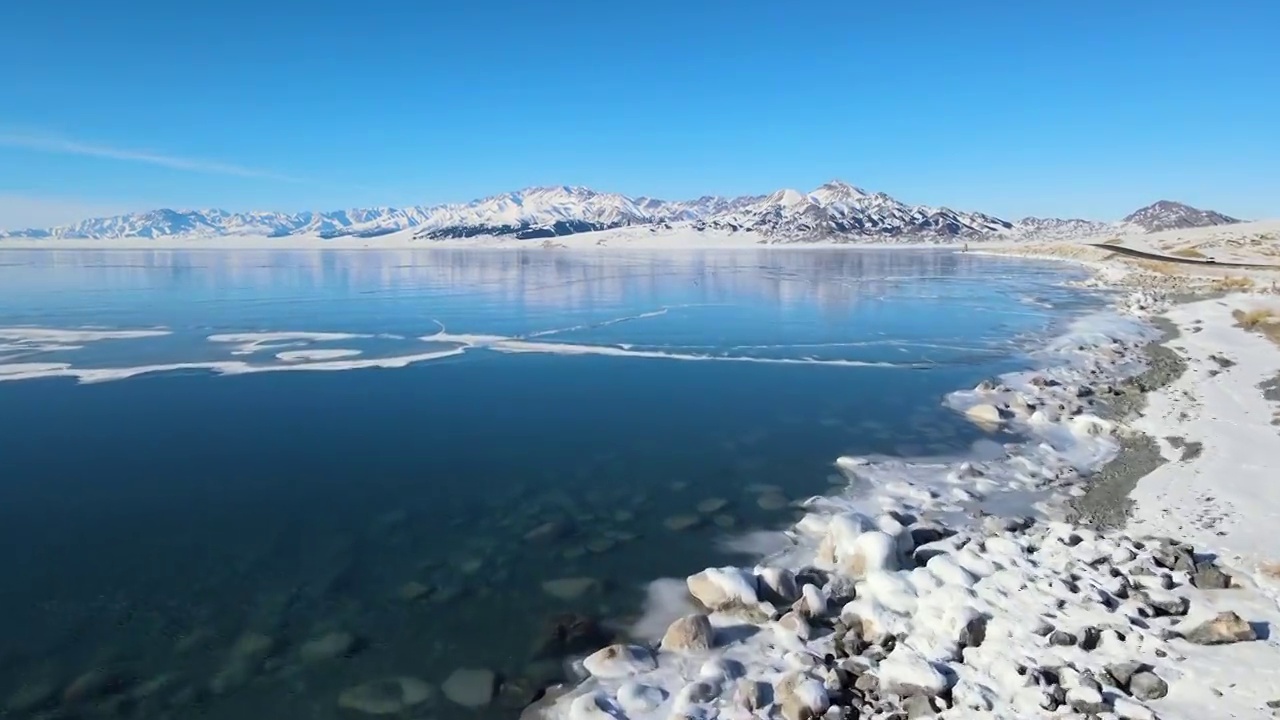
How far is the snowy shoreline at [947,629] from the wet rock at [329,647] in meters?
1.78

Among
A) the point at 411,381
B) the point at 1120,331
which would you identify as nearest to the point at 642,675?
the point at 411,381

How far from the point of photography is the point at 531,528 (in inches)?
326

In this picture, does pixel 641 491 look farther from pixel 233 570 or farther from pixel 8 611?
pixel 8 611

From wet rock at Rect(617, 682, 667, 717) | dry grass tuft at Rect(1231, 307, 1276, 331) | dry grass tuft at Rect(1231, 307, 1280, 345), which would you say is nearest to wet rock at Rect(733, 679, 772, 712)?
wet rock at Rect(617, 682, 667, 717)

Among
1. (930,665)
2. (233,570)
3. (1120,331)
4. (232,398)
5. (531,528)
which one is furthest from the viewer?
(1120,331)

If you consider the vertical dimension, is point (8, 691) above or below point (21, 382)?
below

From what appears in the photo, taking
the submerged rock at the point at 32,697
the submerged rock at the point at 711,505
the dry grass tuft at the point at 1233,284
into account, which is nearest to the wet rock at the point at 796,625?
the submerged rock at the point at 711,505

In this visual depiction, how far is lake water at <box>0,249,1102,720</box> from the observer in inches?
238

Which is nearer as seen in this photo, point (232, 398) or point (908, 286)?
point (232, 398)

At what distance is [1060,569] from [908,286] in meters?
38.7

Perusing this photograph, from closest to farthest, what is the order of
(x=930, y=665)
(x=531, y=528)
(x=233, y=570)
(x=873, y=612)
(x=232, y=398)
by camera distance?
(x=930, y=665)
(x=873, y=612)
(x=233, y=570)
(x=531, y=528)
(x=232, y=398)

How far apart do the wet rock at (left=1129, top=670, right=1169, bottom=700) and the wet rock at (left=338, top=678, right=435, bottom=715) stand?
490 cm

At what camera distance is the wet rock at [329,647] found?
598cm

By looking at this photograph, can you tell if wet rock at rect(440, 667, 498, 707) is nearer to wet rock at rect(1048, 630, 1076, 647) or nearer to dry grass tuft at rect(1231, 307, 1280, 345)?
wet rock at rect(1048, 630, 1076, 647)
